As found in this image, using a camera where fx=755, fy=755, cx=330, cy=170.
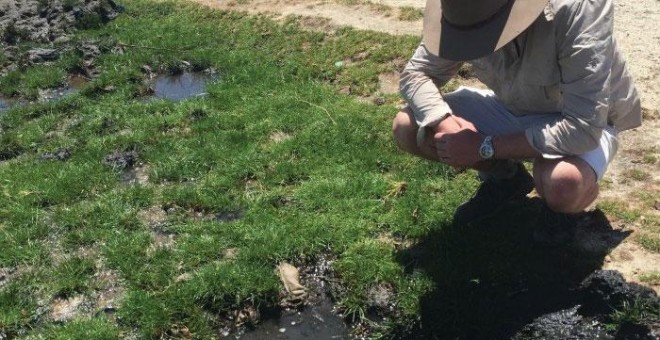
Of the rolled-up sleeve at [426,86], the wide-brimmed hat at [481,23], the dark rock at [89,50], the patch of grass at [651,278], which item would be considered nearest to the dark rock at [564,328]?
the patch of grass at [651,278]

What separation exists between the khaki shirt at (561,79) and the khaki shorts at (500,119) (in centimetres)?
7

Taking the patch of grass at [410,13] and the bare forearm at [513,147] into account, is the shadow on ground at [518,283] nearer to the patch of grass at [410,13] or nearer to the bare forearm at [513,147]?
the bare forearm at [513,147]

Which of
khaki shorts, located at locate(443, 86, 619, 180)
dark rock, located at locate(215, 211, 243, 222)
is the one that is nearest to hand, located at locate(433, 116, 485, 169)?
khaki shorts, located at locate(443, 86, 619, 180)

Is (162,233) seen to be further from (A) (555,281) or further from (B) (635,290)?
(B) (635,290)

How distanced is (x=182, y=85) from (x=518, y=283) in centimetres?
630

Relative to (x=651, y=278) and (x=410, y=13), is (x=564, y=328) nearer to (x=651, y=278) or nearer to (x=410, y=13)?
(x=651, y=278)

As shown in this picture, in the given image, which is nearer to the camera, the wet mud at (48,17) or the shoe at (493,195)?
the shoe at (493,195)

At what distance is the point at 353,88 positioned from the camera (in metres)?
8.80

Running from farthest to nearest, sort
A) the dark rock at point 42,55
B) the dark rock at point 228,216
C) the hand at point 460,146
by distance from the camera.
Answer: the dark rock at point 42,55
the dark rock at point 228,216
the hand at point 460,146

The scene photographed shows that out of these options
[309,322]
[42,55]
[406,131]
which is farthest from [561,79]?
[42,55]

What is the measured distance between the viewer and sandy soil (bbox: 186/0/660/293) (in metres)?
5.47

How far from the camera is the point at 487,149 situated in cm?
478

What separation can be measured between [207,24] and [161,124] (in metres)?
4.34

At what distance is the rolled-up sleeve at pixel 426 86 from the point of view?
5.07m
